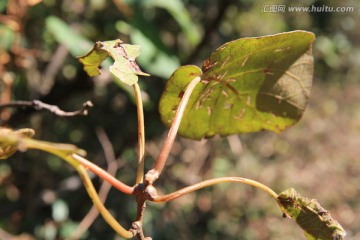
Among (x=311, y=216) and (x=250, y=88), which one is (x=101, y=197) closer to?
(x=250, y=88)

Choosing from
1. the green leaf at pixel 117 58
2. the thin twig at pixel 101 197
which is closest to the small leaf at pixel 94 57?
A: the green leaf at pixel 117 58

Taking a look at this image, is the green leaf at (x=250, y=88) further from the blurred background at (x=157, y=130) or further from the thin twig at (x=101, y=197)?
the thin twig at (x=101, y=197)

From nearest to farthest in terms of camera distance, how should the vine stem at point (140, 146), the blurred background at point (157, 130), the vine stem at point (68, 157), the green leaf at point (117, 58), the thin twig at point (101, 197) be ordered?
the vine stem at point (68, 157), the vine stem at point (140, 146), the green leaf at point (117, 58), the blurred background at point (157, 130), the thin twig at point (101, 197)

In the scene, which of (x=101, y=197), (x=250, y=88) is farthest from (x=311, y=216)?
(x=101, y=197)

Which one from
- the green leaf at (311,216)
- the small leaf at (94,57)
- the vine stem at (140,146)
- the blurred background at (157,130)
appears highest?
the small leaf at (94,57)

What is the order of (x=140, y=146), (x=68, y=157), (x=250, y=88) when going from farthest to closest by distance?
(x=250, y=88), (x=140, y=146), (x=68, y=157)

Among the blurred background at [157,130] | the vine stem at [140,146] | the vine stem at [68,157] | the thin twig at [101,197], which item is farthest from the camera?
the thin twig at [101,197]
